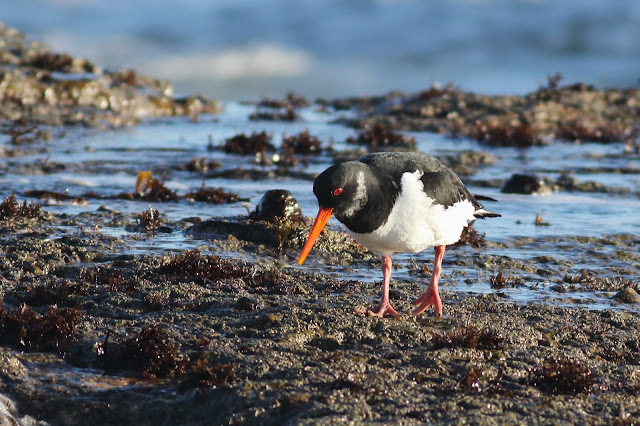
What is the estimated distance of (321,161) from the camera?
48.9 feet

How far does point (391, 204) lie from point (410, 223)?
0.79ft

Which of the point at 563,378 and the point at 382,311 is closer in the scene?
the point at 563,378

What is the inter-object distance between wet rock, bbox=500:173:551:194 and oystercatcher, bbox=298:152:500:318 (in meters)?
6.07

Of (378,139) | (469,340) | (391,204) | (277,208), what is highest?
(378,139)

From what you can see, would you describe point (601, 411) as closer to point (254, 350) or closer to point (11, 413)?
point (254, 350)

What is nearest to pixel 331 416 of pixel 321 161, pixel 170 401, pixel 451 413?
pixel 451 413

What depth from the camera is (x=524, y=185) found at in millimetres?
12383

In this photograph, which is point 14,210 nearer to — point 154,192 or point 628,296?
point 154,192

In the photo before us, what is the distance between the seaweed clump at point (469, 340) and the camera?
560 cm

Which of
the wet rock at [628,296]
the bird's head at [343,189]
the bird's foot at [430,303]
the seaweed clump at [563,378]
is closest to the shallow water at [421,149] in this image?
the wet rock at [628,296]

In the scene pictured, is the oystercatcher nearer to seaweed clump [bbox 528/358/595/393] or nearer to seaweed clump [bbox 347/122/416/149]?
seaweed clump [bbox 528/358/595/393]

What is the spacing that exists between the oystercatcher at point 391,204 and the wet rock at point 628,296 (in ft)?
6.19

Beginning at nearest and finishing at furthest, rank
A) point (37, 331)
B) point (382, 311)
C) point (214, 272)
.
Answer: point (37, 331), point (382, 311), point (214, 272)

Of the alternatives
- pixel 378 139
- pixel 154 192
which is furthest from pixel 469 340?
pixel 378 139
